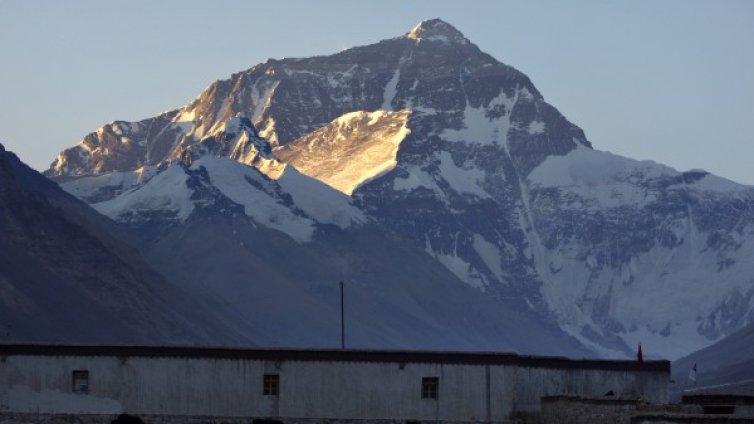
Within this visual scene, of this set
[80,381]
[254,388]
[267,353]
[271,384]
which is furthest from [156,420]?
[267,353]

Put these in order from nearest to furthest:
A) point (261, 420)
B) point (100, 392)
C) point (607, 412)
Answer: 1. point (607, 412)
2. point (261, 420)
3. point (100, 392)

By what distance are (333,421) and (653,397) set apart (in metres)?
20.0

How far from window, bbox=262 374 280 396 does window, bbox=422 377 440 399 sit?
6.83 m

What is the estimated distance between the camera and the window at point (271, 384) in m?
102

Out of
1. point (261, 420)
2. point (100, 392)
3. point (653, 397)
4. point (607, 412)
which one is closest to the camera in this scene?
point (607, 412)

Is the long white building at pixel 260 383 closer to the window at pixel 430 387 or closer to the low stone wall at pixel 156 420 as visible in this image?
the window at pixel 430 387

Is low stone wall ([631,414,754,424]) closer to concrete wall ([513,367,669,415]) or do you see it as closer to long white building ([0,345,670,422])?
long white building ([0,345,670,422])

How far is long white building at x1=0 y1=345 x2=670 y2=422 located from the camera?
332 feet

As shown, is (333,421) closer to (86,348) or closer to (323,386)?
(323,386)

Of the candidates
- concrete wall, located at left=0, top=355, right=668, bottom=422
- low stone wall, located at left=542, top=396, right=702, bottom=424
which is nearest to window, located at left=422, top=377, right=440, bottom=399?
concrete wall, located at left=0, top=355, right=668, bottom=422

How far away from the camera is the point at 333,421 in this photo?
10188 cm

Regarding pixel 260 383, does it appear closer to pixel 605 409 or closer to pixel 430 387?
pixel 430 387

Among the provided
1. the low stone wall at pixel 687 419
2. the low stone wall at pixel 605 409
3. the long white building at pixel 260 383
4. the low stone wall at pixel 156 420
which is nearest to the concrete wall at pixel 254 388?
the long white building at pixel 260 383

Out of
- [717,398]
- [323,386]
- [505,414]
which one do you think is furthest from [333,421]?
[717,398]
